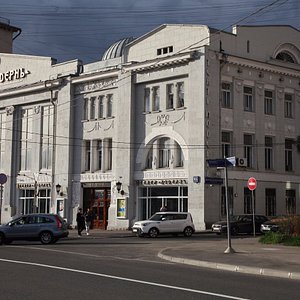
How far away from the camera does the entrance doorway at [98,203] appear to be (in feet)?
148

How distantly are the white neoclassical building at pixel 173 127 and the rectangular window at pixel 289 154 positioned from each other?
0.09 m

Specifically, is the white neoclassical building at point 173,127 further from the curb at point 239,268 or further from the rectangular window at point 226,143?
the curb at point 239,268

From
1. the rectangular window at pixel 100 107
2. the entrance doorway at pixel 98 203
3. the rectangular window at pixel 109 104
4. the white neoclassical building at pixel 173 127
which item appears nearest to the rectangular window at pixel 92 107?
the white neoclassical building at pixel 173 127

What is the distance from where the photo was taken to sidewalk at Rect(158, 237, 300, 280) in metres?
15.5

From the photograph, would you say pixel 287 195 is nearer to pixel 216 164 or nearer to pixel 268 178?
pixel 268 178

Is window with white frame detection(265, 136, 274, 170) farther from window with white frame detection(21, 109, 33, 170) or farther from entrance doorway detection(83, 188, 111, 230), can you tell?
window with white frame detection(21, 109, 33, 170)

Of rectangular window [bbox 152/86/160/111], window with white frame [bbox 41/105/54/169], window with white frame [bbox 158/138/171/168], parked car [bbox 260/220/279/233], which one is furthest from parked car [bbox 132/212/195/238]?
window with white frame [bbox 41/105/54/169]

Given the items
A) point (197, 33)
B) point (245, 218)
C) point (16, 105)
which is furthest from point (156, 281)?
point (16, 105)

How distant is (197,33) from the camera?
1591 inches

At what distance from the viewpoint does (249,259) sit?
18.1 m

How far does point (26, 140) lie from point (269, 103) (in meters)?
21.4

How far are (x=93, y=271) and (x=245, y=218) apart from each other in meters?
23.0

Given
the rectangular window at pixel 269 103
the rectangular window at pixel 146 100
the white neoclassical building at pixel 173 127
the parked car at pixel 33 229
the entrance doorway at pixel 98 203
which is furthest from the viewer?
the entrance doorway at pixel 98 203

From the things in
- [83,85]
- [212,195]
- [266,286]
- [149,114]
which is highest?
[83,85]
